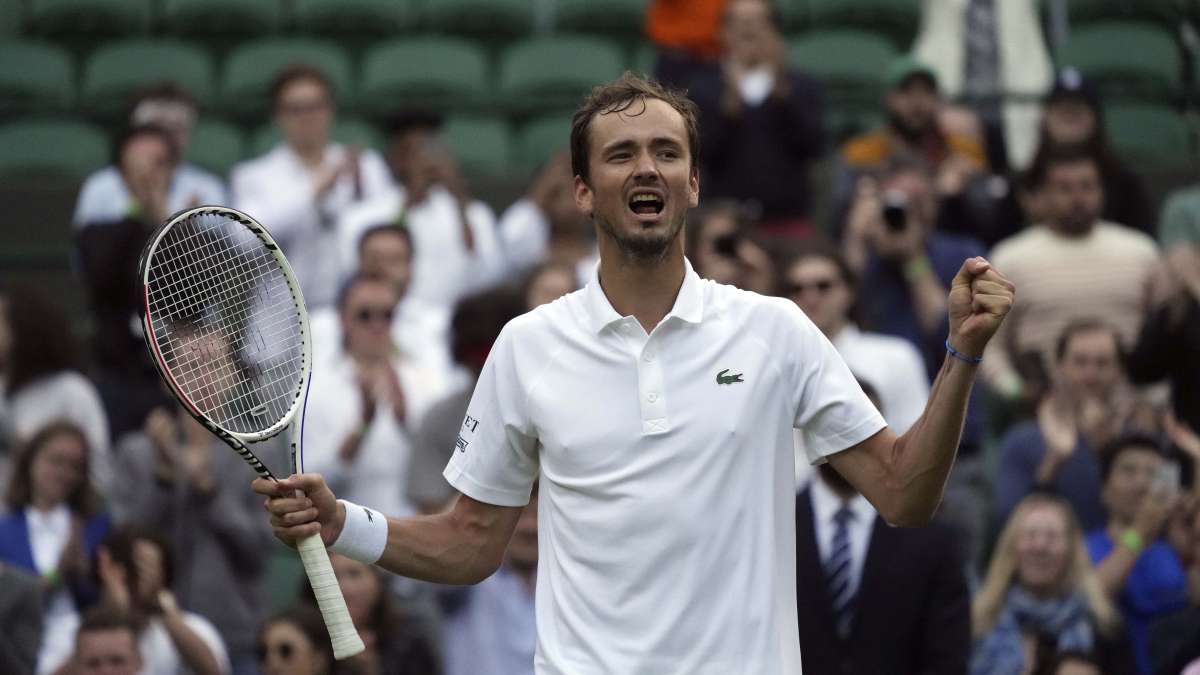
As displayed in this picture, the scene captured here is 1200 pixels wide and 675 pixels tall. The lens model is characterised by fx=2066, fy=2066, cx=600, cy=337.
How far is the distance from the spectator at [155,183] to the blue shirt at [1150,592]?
14.2 ft

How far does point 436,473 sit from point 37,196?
4.33 metres

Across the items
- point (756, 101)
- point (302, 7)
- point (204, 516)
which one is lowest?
point (204, 516)

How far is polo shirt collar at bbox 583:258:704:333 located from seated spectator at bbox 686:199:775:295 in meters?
4.26

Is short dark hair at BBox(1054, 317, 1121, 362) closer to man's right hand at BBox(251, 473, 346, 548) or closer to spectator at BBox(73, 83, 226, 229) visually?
spectator at BBox(73, 83, 226, 229)

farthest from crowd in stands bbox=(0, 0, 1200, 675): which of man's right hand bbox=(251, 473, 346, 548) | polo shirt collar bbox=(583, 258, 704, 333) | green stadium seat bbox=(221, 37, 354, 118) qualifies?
man's right hand bbox=(251, 473, 346, 548)

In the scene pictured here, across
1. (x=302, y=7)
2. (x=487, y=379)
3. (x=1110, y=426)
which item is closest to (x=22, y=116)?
(x=302, y=7)

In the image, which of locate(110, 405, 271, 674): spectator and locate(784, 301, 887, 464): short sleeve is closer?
locate(784, 301, 887, 464): short sleeve

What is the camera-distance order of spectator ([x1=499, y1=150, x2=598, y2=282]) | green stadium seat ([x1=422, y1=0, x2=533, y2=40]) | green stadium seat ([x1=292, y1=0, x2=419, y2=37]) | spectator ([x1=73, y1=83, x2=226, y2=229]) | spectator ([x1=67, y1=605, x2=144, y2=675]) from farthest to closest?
green stadium seat ([x1=292, y1=0, x2=419, y2=37]) → green stadium seat ([x1=422, y1=0, x2=533, y2=40]) → spectator ([x1=499, y1=150, x2=598, y2=282]) → spectator ([x1=73, y1=83, x2=226, y2=229]) → spectator ([x1=67, y1=605, x2=144, y2=675])

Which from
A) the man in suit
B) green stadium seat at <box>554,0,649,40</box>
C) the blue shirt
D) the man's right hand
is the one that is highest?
green stadium seat at <box>554,0,649,40</box>

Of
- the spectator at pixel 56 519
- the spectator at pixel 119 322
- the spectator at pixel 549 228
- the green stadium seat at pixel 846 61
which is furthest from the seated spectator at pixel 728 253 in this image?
the green stadium seat at pixel 846 61

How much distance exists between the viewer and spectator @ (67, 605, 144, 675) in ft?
23.9

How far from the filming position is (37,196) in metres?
11.4

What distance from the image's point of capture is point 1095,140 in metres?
9.79

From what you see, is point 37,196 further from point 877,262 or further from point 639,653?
point 639,653
